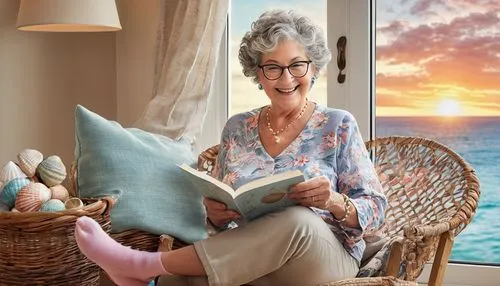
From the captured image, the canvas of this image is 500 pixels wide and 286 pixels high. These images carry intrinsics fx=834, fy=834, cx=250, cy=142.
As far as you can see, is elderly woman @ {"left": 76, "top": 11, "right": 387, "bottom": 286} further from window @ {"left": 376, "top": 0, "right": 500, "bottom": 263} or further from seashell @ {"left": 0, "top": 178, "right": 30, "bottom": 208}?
window @ {"left": 376, "top": 0, "right": 500, "bottom": 263}

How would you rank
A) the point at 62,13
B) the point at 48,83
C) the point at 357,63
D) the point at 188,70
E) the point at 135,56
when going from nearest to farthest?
the point at 62,13 < the point at 188,70 < the point at 357,63 < the point at 48,83 < the point at 135,56

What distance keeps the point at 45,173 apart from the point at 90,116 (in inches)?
8.7

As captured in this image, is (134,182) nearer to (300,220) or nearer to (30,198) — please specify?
(30,198)

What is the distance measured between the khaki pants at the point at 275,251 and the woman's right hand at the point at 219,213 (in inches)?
5.8

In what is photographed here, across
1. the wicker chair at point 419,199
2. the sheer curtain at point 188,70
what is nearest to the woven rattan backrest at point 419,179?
the wicker chair at point 419,199

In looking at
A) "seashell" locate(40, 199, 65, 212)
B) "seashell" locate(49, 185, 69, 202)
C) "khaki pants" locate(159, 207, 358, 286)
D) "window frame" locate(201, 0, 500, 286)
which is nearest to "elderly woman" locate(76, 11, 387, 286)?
"khaki pants" locate(159, 207, 358, 286)

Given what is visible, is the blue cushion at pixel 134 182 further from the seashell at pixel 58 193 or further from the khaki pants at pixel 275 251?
the khaki pants at pixel 275 251

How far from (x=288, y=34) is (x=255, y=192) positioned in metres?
0.53

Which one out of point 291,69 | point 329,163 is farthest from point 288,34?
point 329,163

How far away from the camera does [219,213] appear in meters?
2.25

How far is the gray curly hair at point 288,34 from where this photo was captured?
2311 mm

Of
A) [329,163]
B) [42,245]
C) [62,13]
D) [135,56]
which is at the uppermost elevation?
[62,13]

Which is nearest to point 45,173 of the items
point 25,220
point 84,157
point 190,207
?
point 84,157

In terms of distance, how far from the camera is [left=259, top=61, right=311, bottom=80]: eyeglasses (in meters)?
2.32
